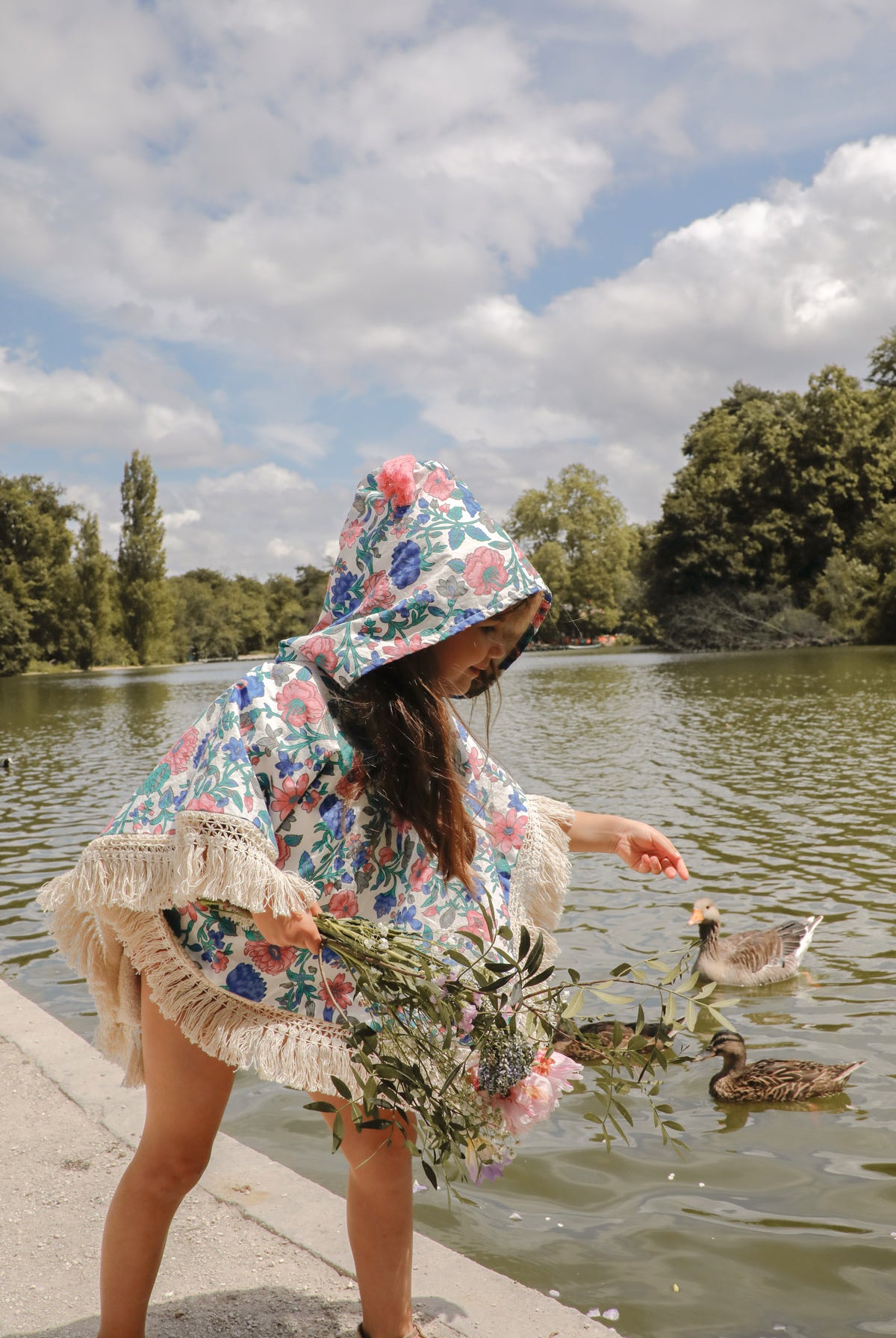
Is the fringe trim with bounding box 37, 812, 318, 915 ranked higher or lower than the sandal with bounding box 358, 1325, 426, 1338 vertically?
→ higher

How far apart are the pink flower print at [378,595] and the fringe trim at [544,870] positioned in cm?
67

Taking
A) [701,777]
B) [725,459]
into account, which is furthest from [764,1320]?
[725,459]

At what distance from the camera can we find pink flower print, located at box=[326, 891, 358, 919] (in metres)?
2.23

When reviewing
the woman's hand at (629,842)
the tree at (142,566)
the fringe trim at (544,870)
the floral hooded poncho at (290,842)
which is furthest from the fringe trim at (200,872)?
the tree at (142,566)

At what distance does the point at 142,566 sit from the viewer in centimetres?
7862

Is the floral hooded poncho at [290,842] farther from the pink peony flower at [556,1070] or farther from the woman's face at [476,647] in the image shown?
the pink peony flower at [556,1070]

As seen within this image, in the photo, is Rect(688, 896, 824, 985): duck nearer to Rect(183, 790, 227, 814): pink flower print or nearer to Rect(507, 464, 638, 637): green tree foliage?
Rect(183, 790, 227, 814): pink flower print

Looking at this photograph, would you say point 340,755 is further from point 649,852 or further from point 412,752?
point 649,852

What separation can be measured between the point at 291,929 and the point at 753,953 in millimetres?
5105

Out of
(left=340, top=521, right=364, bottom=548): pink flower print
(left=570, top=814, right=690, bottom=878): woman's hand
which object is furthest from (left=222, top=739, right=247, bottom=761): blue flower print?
(left=570, top=814, right=690, bottom=878): woman's hand

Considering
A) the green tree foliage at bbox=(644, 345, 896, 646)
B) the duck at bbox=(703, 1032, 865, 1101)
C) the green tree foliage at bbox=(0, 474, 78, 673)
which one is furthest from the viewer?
the green tree foliage at bbox=(0, 474, 78, 673)

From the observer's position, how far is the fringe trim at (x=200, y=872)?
194cm

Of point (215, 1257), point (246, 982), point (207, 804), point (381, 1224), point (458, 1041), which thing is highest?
point (207, 804)

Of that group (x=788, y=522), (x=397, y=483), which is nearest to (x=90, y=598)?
(x=788, y=522)
